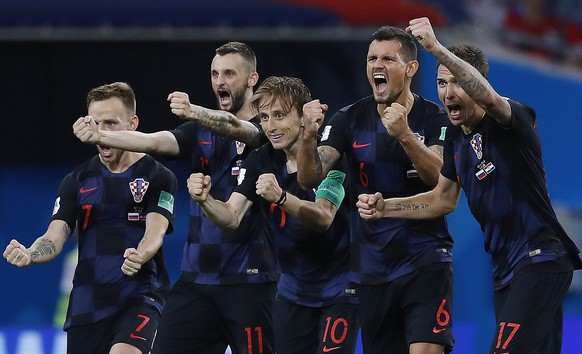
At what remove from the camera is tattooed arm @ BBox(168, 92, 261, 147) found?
798 centimetres

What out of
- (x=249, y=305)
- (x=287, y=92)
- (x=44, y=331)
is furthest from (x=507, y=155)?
(x=44, y=331)

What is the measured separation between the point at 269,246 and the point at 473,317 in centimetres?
544

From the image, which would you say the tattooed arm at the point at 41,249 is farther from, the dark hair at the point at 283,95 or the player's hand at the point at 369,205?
the player's hand at the point at 369,205

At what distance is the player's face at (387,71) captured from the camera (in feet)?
27.1

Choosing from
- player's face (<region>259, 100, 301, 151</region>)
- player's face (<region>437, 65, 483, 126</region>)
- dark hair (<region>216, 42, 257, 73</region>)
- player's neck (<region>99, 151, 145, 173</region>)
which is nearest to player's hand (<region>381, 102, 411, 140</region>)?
player's face (<region>437, 65, 483, 126</region>)

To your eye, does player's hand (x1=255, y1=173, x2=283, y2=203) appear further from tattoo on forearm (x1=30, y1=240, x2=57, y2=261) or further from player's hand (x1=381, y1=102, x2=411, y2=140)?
tattoo on forearm (x1=30, y1=240, x2=57, y2=261)

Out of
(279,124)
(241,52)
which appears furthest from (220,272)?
(241,52)

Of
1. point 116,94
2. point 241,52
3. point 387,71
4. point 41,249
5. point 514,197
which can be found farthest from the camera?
point 241,52

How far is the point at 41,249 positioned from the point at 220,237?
1157 millimetres

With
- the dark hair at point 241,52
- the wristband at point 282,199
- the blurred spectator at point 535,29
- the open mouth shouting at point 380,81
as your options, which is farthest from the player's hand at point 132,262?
the blurred spectator at point 535,29

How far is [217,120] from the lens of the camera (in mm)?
8438

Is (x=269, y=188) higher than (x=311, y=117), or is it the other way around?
(x=311, y=117)

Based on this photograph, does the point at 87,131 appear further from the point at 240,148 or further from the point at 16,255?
the point at 240,148

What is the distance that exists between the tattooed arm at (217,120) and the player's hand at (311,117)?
0.71m
